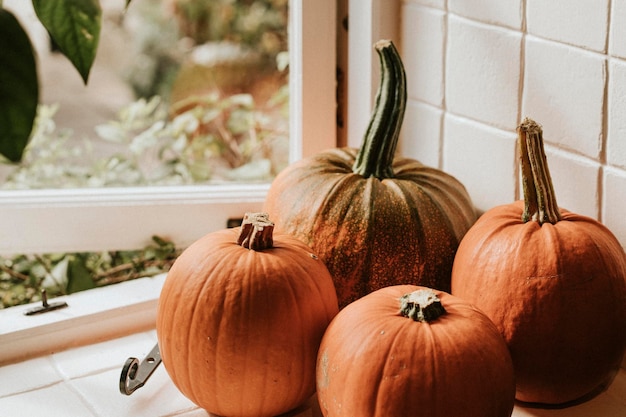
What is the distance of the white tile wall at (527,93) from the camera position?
96 cm

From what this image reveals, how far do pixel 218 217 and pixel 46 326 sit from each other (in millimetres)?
379

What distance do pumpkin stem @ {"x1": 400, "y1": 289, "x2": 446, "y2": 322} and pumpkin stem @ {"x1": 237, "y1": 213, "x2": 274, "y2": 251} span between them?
0.57 ft

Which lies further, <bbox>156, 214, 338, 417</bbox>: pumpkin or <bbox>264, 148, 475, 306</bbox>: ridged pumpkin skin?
<bbox>264, 148, 475, 306</bbox>: ridged pumpkin skin

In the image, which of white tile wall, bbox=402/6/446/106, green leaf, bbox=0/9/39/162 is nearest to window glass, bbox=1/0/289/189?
white tile wall, bbox=402/6/446/106

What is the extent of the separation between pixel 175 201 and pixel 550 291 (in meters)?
0.72

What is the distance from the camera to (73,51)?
24.9 inches

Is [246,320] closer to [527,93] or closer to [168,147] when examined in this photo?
[527,93]

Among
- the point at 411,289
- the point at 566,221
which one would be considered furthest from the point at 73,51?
the point at 566,221

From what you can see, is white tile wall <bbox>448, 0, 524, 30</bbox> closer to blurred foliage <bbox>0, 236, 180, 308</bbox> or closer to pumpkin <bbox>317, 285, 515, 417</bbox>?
pumpkin <bbox>317, 285, 515, 417</bbox>

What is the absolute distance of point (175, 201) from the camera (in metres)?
1.38

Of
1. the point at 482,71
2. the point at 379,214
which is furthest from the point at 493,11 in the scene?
the point at 379,214

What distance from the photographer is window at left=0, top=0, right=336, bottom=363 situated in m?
1.34

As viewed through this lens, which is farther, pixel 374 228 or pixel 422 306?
pixel 374 228

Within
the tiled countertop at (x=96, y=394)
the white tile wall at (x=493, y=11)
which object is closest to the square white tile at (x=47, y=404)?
the tiled countertop at (x=96, y=394)
